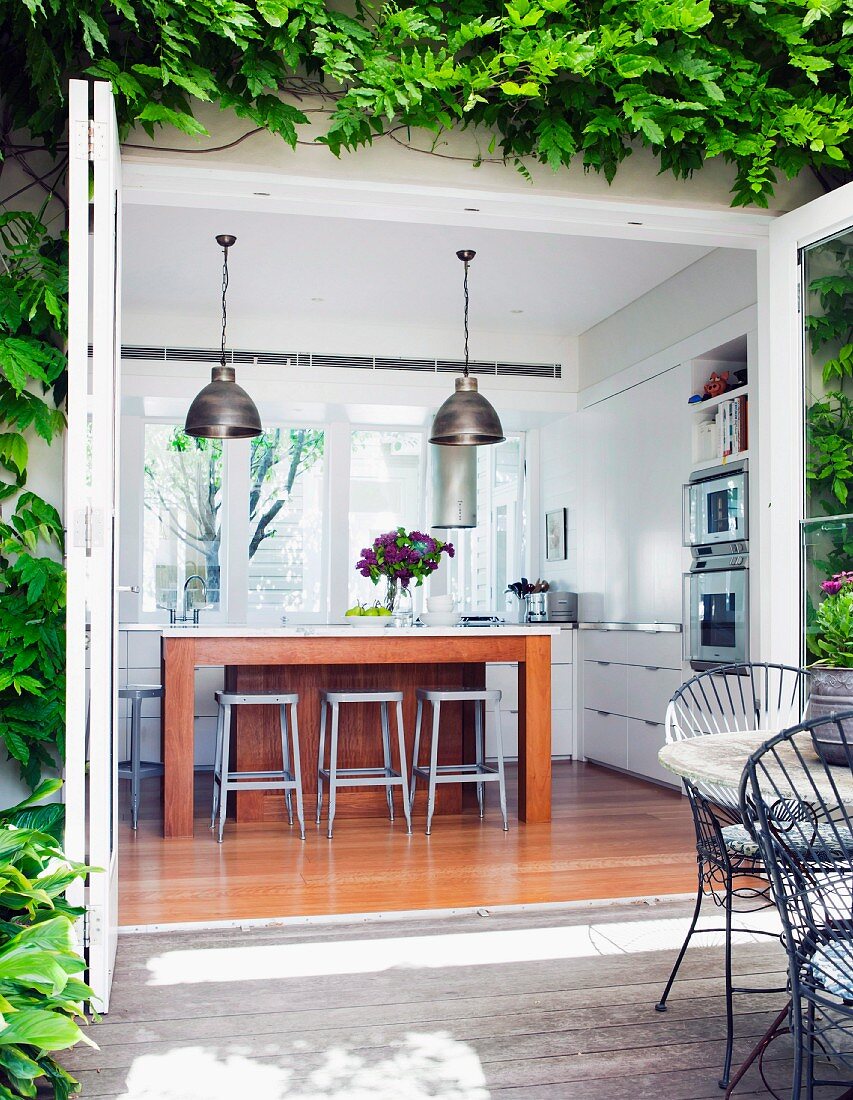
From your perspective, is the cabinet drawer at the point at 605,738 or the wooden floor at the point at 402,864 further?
the cabinet drawer at the point at 605,738

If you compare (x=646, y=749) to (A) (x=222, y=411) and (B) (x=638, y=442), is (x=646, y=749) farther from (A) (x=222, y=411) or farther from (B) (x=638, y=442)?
(A) (x=222, y=411)

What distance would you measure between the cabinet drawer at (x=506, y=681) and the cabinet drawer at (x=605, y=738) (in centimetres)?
52

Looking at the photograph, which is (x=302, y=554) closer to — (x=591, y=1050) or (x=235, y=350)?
(x=235, y=350)

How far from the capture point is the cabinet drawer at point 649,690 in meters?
5.66

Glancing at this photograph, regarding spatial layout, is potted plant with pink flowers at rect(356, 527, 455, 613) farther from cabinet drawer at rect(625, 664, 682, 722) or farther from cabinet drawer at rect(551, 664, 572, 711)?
cabinet drawer at rect(551, 664, 572, 711)

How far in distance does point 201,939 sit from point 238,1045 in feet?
2.61

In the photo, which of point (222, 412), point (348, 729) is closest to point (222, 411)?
point (222, 412)

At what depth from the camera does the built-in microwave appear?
504 centimetres

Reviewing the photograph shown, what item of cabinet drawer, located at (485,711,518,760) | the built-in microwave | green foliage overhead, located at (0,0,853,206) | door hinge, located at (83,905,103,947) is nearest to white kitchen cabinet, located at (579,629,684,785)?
cabinet drawer, located at (485,711,518,760)

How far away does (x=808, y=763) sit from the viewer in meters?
2.03

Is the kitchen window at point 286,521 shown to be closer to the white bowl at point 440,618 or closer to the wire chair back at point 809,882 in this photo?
the white bowl at point 440,618

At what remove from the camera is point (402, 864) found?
4000mm

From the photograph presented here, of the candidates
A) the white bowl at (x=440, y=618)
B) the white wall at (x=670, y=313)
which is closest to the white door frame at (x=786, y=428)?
the white wall at (x=670, y=313)

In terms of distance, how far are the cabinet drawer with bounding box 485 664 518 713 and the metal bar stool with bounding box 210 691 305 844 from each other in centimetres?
210
